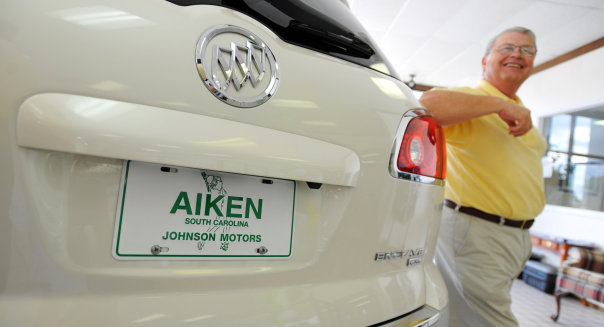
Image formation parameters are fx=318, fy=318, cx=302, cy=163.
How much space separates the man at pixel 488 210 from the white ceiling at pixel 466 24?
3.02 m

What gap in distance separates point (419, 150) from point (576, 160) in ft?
19.6

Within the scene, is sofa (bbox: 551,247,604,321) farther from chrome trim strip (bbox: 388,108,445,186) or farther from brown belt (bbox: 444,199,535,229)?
chrome trim strip (bbox: 388,108,445,186)

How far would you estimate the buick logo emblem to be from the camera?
1.69 ft

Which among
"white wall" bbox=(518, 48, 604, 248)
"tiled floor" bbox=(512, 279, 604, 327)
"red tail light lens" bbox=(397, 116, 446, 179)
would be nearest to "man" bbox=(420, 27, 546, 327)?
"red tail light lens" bbox=(397, 116, 446, 179)

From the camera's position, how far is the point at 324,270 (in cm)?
65

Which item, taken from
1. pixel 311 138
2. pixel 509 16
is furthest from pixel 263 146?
pixel 509 16

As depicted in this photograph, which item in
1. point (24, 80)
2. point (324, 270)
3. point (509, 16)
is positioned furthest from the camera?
point (509, 16)

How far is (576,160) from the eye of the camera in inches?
201

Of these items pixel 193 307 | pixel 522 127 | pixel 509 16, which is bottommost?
pixel 193 307

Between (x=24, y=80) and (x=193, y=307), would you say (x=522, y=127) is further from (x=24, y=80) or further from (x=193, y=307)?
(x=24, y=80)

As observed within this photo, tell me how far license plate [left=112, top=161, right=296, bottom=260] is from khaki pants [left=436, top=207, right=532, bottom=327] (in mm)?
1225

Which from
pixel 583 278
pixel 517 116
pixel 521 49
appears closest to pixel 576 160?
pixel 583 278

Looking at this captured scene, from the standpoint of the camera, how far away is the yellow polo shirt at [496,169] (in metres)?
1.49

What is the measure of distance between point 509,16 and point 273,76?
4.89 metres
